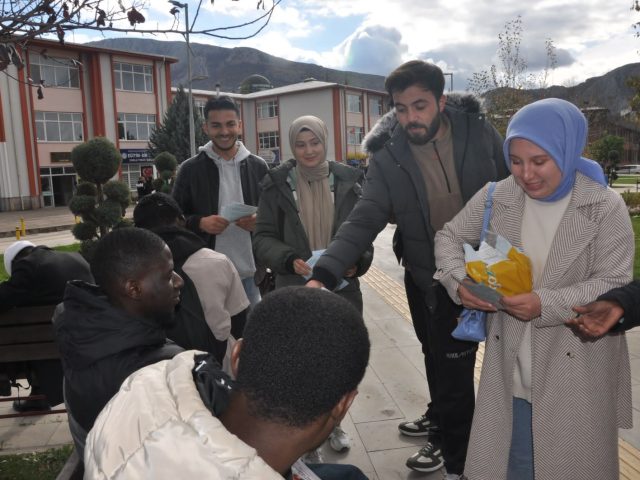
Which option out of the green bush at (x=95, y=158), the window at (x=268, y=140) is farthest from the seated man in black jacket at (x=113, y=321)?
the window at (x=268, y=140)

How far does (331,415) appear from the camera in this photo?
1.20 meters

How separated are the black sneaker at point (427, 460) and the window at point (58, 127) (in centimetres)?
3824

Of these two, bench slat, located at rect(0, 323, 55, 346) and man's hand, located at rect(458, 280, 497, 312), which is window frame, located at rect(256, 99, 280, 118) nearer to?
bench slat, located at rect(0, 323, 55, 346)

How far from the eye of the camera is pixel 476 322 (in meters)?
2.42

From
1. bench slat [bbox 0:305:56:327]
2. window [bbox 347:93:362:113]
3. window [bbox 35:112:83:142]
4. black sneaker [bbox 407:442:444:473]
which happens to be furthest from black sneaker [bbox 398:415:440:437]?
window [bbox 347:93:362:113]

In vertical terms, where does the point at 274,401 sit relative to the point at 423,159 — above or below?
below

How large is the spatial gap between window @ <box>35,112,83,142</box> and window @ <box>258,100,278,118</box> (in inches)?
926

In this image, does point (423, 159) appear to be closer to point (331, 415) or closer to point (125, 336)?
point (125, 336)

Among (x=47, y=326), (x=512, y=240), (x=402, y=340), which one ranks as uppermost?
(x=512, y=240)

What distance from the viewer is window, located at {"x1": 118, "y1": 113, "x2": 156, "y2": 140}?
40.8 metres

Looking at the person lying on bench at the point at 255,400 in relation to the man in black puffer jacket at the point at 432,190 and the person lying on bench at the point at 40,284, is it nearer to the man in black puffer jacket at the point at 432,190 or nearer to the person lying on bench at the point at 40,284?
the man in black puffer jacket at the point at 432,190

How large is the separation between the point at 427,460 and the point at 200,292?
165cm

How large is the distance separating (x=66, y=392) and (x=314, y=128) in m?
2.15

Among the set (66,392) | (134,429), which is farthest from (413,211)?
(134,429)
